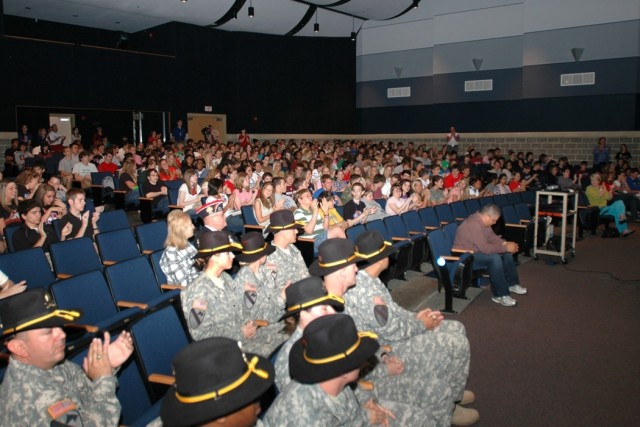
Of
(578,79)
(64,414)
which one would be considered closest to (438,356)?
(64,414)

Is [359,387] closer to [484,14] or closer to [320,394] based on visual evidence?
[320,394]

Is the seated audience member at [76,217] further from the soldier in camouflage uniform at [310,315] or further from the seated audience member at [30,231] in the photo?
the soldier in camouflage uniform at [310,315]

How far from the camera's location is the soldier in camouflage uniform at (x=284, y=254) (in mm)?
4328

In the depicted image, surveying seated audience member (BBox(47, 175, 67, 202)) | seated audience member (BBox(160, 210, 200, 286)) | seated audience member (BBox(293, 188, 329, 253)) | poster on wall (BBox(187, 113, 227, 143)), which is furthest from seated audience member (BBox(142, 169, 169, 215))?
poster on wall (BBox(187, 113, 227, 143))

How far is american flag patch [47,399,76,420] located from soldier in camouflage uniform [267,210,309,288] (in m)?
2.26

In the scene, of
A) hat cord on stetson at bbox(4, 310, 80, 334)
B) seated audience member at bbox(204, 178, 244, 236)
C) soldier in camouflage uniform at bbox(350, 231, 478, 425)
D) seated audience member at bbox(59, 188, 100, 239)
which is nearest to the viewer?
hat cord on stetson at bbox(4, 310, 80, 334)

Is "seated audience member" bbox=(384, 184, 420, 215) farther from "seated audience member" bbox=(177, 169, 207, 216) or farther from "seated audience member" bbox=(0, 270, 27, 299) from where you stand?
"seated audience member" bbox=(0, 270, 27, 299)

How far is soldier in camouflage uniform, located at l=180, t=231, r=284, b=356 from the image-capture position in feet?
10.5

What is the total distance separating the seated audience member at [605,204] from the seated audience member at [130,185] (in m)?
9.06

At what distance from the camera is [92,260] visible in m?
5.06

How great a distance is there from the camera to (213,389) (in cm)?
167

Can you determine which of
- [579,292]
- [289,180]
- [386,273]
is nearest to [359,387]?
[386,273]

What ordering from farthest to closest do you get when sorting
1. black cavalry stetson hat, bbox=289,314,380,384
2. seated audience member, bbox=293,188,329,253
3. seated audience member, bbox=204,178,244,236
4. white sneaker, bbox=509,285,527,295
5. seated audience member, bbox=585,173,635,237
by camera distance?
seated audience member, bbox=585,173,635,237
seated audience member, bbox=204,178,244,236
seated audience member, bbox=293,188,329,253
white sneaker, bbox=509,285,527,295
black cavalry stetson hat, bbox=289,314,380,384

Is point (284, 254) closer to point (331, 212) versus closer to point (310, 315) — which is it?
point (310, 315)
